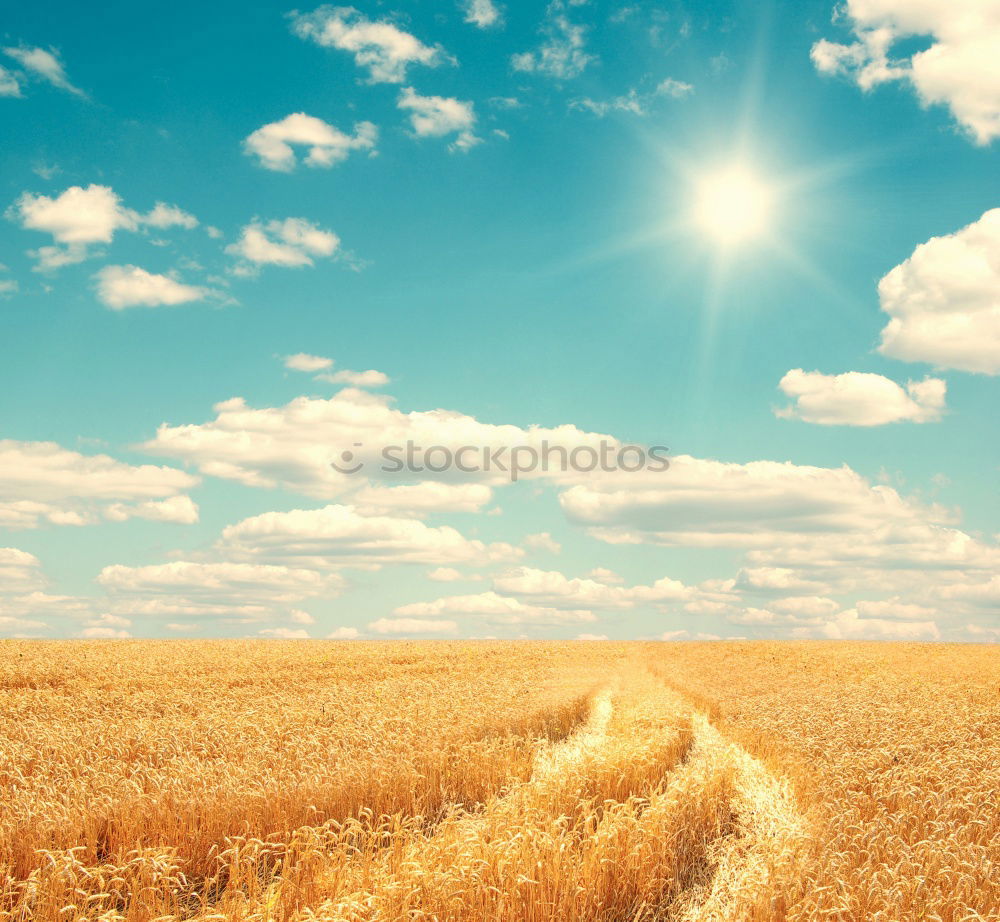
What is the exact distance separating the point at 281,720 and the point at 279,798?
6726mm

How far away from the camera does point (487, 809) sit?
9.70 meters

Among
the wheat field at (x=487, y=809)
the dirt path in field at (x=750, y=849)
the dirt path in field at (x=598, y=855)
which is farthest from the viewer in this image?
the dirt path in field at (x=750, y=849)

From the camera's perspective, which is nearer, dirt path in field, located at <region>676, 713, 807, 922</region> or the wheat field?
the wheat field

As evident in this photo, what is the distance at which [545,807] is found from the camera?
32.4ft

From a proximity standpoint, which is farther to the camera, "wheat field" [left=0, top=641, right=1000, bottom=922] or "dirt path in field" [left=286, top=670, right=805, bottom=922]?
"wheat field" [left=0, top=641, right=1000, bottom=922]

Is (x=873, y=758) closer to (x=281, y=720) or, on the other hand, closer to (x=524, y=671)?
(x=281, y=720)

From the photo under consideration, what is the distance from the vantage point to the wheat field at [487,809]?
697 centimetres

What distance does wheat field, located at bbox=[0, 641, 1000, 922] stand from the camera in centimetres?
697

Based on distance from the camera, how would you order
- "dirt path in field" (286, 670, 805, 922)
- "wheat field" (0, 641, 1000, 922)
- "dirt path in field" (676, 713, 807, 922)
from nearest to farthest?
1. "dirt path in field" (286, 670, 805, 922)
2. "wheat field" (0, 641, 1000, 922)
3. "dirt path in field" (676, 713, 807, 922)

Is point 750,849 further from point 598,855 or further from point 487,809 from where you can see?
point 487,809

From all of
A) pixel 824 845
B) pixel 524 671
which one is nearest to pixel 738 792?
pixel 824 845

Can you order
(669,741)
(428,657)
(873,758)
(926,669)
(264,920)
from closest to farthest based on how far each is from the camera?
(264,920)
(873,758)
(669,741)
(926,669)
(428,657)

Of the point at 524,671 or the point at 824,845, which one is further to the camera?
the point at 524,671

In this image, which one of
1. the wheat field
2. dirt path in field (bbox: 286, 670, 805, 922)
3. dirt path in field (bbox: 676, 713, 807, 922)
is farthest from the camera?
dirt path in field (bbox: 676, 713, 807, 922)
